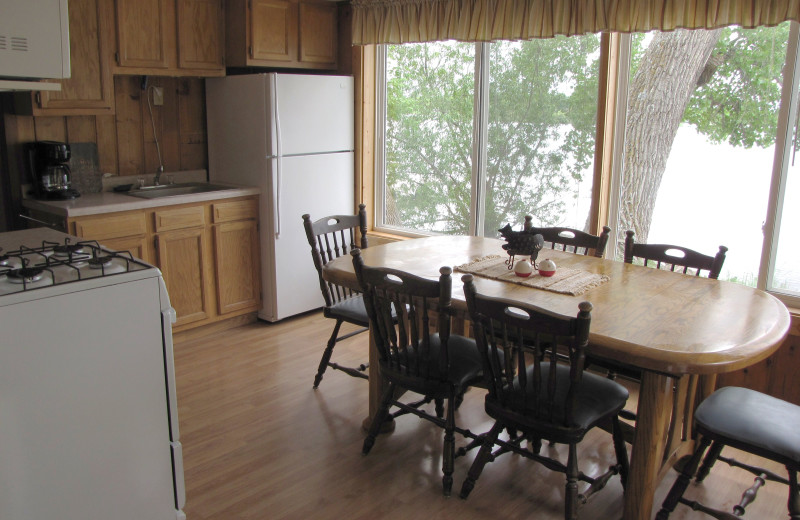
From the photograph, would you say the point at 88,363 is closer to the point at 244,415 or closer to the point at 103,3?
the point at 244,415

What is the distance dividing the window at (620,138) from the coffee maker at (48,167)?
2.16 metres

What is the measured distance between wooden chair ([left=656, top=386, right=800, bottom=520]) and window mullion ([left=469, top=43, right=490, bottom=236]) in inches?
88.3

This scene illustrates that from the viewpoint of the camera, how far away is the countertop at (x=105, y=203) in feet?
11.4

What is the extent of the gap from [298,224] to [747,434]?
3.03 meters

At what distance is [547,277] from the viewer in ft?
8.95

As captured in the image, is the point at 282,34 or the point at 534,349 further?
the point at 282,34

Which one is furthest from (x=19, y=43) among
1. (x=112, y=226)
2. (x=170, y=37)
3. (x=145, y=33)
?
(x=170, y=37)

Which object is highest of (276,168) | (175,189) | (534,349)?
(276,168)

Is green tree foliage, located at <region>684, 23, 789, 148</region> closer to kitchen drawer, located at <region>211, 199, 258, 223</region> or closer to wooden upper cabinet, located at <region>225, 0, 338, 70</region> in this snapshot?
wooden upper cabinet, located at <region>225, 0, 338, 70</region>

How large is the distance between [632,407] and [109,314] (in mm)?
2446

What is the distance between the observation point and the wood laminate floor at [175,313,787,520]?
8.09 feet

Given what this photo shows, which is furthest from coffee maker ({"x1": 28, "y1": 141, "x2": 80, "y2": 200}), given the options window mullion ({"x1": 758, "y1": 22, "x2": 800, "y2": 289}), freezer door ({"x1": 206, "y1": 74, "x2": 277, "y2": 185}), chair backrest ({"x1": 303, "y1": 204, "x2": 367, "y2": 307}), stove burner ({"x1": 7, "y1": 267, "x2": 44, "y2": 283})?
window mullion ({"x1": 758, "y1": 22, "x2": 800, "y2": 289})

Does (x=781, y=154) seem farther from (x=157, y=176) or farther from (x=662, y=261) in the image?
(x=157, y=176)

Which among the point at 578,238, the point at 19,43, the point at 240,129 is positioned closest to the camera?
the point at 19,43
